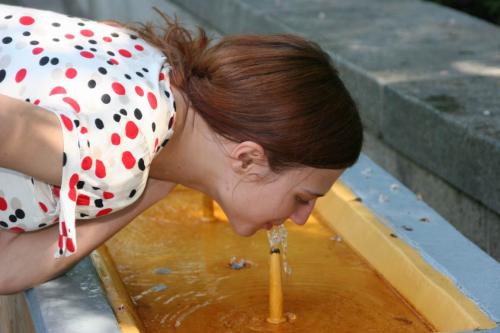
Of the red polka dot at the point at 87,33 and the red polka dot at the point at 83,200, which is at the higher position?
the red polka dot at the point at 87,33

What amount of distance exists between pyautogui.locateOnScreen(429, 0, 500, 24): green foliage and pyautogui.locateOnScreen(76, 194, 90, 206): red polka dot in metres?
3.51

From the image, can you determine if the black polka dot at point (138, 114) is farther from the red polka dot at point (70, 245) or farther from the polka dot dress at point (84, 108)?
the red polka dot at point (70, 245)

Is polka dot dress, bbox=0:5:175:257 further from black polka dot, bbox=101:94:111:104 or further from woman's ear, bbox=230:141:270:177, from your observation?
woman's ear, bbox=230:141:270:177

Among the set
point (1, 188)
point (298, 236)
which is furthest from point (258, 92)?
point (298, 236)

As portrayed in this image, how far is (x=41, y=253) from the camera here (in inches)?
90.2

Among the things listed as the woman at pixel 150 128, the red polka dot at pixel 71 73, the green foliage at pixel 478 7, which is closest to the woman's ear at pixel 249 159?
the woman at pixel 150 128

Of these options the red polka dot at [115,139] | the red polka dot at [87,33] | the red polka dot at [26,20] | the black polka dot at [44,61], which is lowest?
the red polka dot at [115,139]

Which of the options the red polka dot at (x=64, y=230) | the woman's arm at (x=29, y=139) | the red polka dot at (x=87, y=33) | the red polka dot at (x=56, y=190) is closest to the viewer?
the woman's arm at (x=29, y=139)

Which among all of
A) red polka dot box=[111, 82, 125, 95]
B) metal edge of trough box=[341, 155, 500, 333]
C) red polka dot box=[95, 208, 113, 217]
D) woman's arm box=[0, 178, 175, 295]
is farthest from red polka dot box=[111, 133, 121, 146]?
metal edge of trough box=[341, 155, 500, 333]

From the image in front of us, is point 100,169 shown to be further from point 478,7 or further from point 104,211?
point 478,7

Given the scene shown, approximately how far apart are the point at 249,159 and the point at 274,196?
105 millimetres

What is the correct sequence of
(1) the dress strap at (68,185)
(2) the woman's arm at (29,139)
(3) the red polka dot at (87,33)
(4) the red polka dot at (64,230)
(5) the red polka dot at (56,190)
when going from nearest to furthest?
(2) the woman's arm at (29,139)
(1) the dress strap at (68,185)
(4) the red polka dot at (64,230)
(5) the red polka dot at (56,190)
(3) the red polka dot at (87,33)

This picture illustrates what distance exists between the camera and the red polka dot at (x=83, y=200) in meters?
2.11

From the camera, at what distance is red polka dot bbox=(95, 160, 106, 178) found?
2033 millimetres
